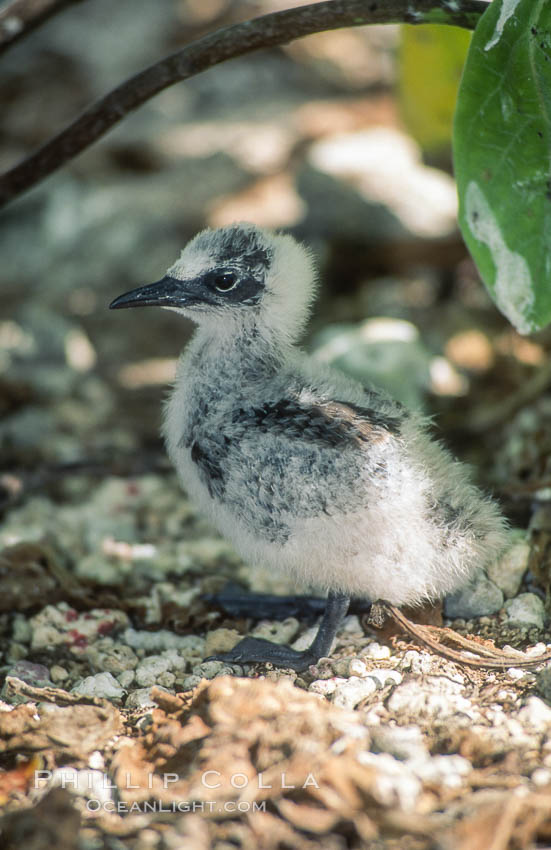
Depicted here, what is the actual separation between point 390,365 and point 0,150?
12.0ft

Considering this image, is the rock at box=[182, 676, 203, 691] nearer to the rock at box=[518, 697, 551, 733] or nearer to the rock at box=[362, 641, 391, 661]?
the rock at box=[362, 641, 391, 661]

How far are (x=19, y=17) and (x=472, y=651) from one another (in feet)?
8.28

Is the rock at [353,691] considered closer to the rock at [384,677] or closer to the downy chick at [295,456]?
the rock at [384,677]

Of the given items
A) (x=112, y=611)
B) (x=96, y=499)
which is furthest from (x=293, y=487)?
(x=96, y=499)

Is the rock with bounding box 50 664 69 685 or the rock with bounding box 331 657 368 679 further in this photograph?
the rock with bounding box 50 664 69 685

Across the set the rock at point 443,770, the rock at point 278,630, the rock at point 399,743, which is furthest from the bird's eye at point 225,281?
the rock at point 443,770

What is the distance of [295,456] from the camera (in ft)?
7.55

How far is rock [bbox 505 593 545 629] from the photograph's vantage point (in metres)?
2.53

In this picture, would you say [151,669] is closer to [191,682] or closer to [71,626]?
[191,682]

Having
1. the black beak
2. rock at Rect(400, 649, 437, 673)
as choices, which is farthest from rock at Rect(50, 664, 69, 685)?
the black beak

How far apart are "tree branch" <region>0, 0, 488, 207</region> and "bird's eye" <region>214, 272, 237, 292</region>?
0.58 m

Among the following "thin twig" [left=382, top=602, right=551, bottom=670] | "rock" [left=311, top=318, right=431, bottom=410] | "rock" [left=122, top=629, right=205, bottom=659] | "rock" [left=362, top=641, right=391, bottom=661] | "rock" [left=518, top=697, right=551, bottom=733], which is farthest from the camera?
"rock" [left=311, top=318, right=431, bottom=410]

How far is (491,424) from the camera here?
3715 millimetres

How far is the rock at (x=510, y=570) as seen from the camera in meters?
2.67
